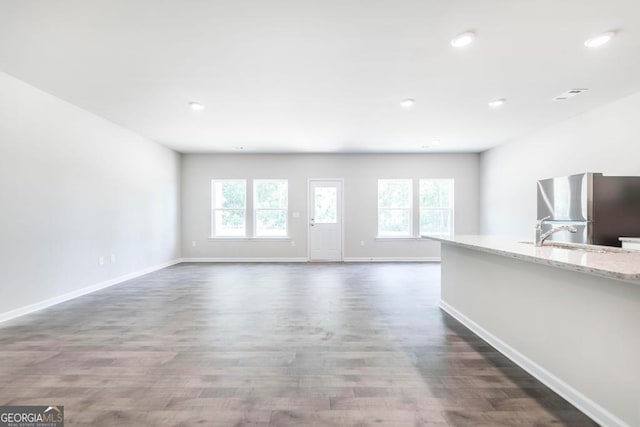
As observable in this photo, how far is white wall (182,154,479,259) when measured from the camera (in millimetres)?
6898

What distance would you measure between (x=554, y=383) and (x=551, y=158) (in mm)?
4105

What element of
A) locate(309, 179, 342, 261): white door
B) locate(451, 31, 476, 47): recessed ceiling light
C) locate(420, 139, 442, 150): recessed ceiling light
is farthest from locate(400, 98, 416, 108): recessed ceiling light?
locate(309, 179, 342, 261): white door

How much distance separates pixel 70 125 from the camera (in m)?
3.83

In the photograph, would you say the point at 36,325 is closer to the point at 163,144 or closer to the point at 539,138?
the point at 163,144

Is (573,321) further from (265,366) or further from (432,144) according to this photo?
(432,144)

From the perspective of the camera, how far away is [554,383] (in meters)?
1.84

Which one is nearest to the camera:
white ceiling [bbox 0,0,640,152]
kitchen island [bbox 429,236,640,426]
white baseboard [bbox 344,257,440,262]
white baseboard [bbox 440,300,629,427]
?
kitchen island [bbox 429,236,640,426]

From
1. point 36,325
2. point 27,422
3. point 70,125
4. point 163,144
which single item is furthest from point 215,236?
point 27,422

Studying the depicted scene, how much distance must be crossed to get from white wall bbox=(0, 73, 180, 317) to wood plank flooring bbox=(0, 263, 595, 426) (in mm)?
542

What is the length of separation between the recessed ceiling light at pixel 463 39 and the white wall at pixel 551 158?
2719 millimetres

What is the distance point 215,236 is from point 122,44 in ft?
16.4

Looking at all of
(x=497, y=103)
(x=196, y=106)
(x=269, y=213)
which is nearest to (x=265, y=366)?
(x=196, y=106)

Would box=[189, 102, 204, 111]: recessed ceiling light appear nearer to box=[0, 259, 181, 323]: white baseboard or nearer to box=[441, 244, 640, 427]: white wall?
box=[0, 259, 181, 323]: white baseboard

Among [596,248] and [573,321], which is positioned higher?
[596,248]
